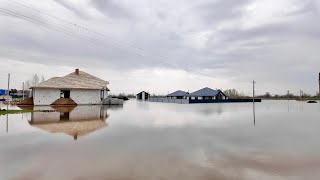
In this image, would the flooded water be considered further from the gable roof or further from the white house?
the gable roof

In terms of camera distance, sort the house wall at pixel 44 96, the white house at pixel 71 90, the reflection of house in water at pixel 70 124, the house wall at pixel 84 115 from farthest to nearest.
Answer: the white house at pixel 71 90 < the house wall at pixel 44 96 < the house wall at pixel 84 115 < the reflection of house in water at pixel 70 124

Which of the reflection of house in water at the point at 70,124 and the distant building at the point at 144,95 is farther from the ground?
the distant building at the point at 144,95

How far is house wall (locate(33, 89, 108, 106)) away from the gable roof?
863mm

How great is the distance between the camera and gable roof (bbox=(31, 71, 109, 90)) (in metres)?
43.9

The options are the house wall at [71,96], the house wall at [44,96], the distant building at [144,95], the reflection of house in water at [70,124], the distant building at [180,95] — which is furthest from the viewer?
the distant building at [144,95]

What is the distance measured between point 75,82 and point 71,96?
3.56 metres

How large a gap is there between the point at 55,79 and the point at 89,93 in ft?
22.7

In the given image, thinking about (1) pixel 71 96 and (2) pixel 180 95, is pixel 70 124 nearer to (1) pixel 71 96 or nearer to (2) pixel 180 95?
(1) pixel 71 96

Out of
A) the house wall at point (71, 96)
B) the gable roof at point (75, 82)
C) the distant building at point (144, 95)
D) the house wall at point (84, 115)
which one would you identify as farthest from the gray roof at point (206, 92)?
the house wall at point (84, 115)

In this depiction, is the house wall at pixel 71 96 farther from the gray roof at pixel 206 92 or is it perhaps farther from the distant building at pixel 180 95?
the distant building at pixel 180 95

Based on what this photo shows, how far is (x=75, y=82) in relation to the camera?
47500 mm

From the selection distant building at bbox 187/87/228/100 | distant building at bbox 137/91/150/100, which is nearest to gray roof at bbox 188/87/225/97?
distant building at bbox 187/87/228/100

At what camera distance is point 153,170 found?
7.16 meters

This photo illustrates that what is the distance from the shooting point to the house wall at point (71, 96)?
4278 cm
